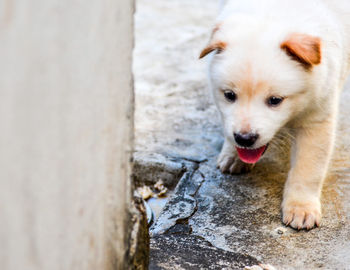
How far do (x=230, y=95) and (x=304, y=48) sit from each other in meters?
0.44

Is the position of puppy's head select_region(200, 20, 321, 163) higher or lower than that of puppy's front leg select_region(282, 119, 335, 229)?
higher

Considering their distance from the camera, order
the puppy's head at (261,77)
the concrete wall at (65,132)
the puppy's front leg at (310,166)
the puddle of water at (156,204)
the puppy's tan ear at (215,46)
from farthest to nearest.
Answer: the puddle of water at (156,204) → the puppy's front leg at (310,166) → the puppy's tan ear at (215,46) → the puppy's head at (261,77) → the concrete wall at (65,132)

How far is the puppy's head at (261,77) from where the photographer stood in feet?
8.55

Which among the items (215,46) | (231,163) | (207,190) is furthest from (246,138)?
(231,163)

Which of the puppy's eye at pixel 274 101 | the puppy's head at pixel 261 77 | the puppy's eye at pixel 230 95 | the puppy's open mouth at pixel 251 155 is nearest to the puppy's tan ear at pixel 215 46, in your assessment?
the puppy's head at pixel 261 77

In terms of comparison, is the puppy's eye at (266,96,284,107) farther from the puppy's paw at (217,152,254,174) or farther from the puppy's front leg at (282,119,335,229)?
the puppy's paw at (217,152,254,174)

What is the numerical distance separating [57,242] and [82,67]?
503 mm

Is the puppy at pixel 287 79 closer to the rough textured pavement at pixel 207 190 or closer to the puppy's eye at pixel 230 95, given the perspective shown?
the puppy's eye at pixel 230 95

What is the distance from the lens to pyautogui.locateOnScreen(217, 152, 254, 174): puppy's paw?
3.35 metres

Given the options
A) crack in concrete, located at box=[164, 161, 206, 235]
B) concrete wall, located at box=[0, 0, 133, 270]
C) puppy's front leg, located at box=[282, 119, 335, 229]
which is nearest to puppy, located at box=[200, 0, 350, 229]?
puppy's front leg, located at box=[282, 119, 335, 229]

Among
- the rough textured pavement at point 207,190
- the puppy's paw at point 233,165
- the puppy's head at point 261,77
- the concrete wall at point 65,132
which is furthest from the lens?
the puppy's paw at point 233,165

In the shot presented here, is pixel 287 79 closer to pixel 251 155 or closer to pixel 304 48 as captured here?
pixel 304 48

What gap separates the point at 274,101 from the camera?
8.81 feet

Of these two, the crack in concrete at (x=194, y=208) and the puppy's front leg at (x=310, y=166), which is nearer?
the crack in concrete at (x=194, y=208)
